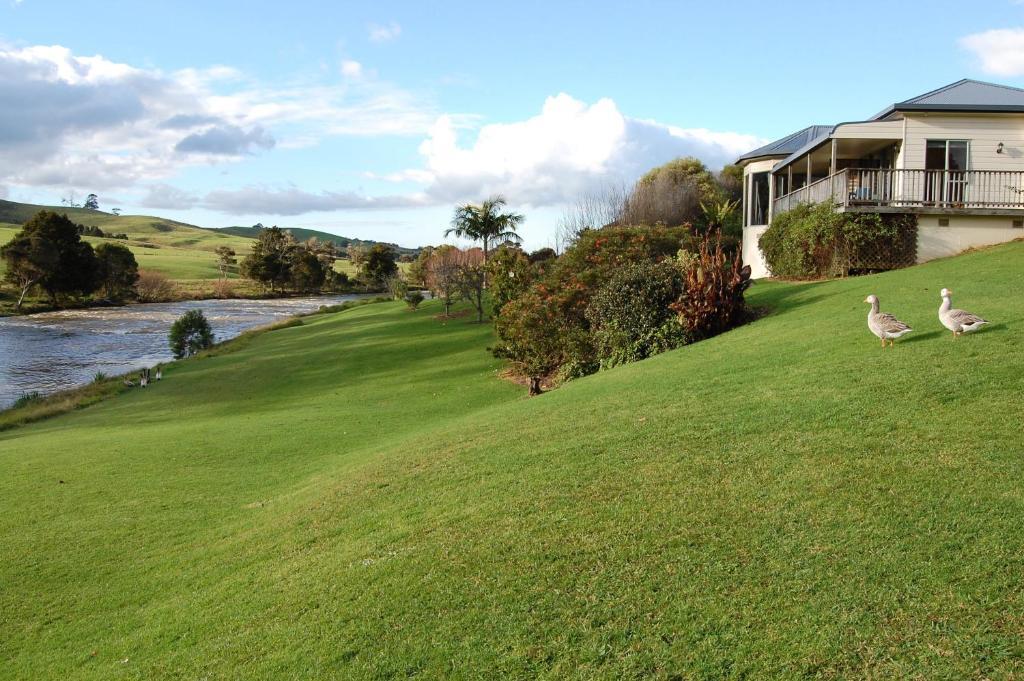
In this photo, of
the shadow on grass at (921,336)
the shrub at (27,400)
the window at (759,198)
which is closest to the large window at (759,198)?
the window at (759,198)

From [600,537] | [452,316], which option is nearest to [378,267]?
[452,316]

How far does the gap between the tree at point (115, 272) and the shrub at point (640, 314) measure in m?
69.5

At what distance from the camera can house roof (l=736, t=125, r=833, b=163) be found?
36469 millimetres

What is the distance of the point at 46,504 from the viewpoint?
10609 mm

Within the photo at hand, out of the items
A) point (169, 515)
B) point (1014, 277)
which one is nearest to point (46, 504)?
point (169, 515)

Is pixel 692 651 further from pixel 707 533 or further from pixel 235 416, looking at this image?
pixel 235 416

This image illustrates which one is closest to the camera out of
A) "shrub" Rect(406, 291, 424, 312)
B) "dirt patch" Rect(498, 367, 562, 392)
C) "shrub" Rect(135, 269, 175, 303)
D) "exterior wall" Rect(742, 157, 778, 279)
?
"dirt patch" Rect(498, 367, 562, 392)

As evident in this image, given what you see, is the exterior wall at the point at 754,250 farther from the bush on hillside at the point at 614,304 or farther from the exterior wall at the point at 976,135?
the bush on hillside at the point at 614,304

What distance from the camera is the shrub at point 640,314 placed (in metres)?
17.0

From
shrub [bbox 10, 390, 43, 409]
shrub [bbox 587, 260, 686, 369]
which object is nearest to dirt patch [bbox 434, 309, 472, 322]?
shrub [bbox 10, 390, 43, 409]

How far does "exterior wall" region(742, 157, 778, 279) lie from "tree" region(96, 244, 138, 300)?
6188cm

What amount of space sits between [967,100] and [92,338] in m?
47.3

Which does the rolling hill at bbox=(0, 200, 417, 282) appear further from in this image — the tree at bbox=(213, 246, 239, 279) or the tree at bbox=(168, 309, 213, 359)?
the tree at bbox=(168, 309, 213, 359)

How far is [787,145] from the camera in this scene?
3744cm
